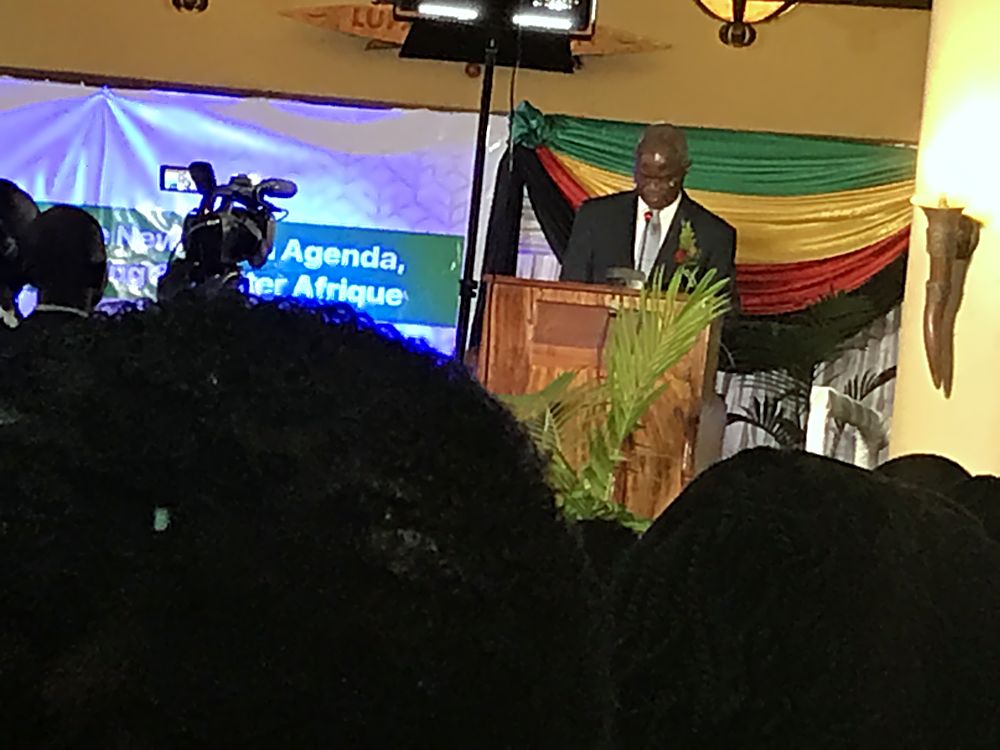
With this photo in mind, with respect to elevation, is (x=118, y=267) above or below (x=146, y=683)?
above

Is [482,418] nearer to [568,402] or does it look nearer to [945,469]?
[945,469]

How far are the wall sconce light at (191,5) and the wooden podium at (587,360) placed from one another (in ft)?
10.3

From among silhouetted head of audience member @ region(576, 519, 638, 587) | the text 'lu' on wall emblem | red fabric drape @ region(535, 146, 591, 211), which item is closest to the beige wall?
the text 'lu' on wall emblem

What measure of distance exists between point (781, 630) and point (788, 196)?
197 inches

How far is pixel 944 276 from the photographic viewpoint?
10.3 feet

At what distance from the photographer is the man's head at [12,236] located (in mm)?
2988

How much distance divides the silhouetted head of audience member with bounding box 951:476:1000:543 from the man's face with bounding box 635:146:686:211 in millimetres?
2994

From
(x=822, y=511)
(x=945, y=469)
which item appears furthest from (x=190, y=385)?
(x=945, y=469)

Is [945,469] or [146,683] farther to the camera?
[945,469]

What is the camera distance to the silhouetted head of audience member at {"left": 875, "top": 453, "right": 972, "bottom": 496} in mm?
775

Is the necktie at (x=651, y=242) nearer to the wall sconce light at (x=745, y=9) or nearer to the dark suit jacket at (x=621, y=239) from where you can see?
the dark suit jacket at (x=621, y=239)

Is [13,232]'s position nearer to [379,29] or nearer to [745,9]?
[379,29]

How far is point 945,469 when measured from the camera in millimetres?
821

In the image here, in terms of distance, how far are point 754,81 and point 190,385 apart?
205 inches
